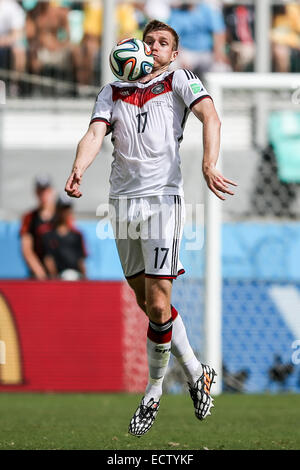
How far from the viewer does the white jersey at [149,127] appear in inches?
250

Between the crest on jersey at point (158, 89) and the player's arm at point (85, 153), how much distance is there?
0.40 metres

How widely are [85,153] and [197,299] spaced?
562 centimetres

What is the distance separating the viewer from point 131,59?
6.16 m

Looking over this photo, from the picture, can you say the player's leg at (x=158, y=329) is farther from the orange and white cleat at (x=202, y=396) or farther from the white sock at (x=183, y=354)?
the orange and white cleat at (x=202, y=396)

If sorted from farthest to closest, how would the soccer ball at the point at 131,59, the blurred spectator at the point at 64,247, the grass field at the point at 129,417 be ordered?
the blurred spectator at the point at 64,247
the grass field at the point at 129,417
the soccer ball at the point at 131,59

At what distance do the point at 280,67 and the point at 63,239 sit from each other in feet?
14.8

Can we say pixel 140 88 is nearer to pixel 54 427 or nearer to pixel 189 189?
pixel 54 427

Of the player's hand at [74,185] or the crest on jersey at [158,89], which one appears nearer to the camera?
the player's hand at [74,185]

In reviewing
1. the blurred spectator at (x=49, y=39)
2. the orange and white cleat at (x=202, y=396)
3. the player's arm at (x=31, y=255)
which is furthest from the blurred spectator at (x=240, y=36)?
the orange and white cleat at (x=202, y=396)

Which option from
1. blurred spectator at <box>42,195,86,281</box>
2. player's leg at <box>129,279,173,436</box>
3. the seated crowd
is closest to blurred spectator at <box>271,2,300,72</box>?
the seated crowd

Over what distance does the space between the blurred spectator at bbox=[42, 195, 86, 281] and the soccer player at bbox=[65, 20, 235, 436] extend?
20.3 ft

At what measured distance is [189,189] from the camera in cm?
1191

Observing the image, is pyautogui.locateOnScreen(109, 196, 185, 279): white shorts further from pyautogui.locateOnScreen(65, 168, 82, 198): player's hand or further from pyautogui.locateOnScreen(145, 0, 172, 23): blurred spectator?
pyautogui.locateOnScreen(145, 0, 172, 23): blurred spectator
